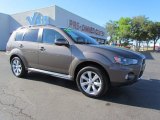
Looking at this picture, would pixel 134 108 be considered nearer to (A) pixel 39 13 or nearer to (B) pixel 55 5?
(B) pixel 55 5

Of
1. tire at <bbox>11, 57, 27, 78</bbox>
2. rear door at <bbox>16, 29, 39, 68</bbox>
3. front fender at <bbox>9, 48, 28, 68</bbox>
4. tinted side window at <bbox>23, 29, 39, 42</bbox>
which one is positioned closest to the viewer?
rear door at <bbox>16, 29, 39, 68</bbox>

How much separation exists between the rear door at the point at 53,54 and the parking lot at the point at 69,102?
593 millimetres

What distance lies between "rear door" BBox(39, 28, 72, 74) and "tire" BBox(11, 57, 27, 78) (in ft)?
3.39

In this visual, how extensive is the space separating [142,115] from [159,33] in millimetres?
59449

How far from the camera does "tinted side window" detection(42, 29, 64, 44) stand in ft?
20.6

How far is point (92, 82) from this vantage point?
550 cm

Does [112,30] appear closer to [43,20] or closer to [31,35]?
[43,20]

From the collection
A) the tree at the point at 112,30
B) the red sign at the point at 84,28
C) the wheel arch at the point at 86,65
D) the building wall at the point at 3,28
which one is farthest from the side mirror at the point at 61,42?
the tree at the point at 112,30

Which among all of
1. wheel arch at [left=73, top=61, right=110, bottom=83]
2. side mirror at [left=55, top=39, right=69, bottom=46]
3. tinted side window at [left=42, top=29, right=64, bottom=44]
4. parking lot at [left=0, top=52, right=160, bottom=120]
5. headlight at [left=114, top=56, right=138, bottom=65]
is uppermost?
tinted side window at [left=42, top=29, right=64, bottom=44]

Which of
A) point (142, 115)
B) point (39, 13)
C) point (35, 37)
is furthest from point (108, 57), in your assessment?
point (39, 13)

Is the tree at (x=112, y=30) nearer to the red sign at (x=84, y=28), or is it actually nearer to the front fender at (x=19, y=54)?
the red sign at (x=84, y=28)

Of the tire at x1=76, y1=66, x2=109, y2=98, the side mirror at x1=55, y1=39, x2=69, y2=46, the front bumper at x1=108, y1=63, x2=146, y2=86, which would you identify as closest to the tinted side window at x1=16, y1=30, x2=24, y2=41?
the side mirror at x1=55, y1=39, x2=69, y2=46

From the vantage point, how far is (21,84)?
261 inches

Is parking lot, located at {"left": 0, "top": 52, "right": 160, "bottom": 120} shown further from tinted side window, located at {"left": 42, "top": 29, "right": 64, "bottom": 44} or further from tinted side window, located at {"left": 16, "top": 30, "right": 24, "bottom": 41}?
tinted side window, located at {"left": 16, "top": 30, "right": 24, "bottom": 41}
